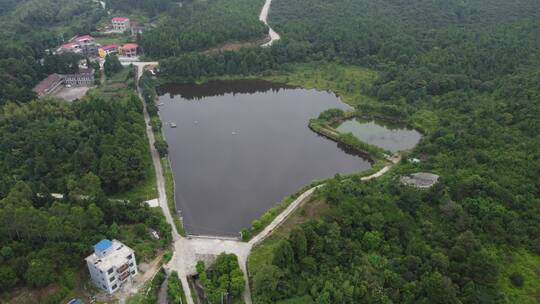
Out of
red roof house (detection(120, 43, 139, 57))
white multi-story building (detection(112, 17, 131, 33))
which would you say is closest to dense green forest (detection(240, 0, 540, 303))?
red roof house (detection(120, 43, 139, 57))

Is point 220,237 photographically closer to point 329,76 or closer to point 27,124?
point 27,124

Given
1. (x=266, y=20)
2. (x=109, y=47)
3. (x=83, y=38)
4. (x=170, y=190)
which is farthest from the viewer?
(x=266, y=20)

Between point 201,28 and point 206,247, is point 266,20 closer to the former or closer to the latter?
point 201,28

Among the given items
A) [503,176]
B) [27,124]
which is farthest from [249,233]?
[27,124]

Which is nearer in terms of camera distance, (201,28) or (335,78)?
(335,78)

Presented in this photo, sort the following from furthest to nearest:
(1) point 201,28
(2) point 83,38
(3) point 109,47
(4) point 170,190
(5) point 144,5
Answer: (5) point 144,5 < (1) point 201,28 < (2) point 83,38 < (3) point 109,47 < (4) point 170,190

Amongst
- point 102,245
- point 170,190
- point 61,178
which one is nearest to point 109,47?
point 61,178
